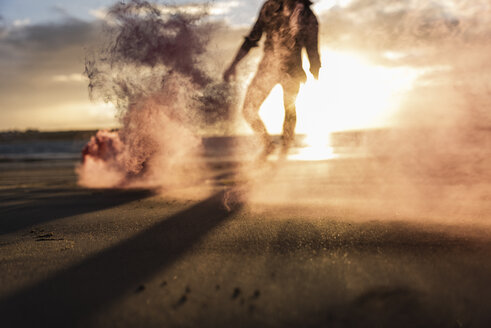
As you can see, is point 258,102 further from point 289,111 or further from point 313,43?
point 313,43

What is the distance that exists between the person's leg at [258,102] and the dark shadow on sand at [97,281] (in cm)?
138

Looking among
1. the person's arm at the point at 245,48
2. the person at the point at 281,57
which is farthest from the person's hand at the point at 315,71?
the person's arm at the point at 245,48

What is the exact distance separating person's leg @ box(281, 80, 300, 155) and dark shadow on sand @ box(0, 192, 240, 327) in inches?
57.3

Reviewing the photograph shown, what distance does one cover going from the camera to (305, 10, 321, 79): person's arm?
2947 millimetres

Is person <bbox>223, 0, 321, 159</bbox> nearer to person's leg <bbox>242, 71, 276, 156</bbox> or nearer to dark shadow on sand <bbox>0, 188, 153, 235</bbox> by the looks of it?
person's leg <bbox>242, 71, 276, 156</bbox>

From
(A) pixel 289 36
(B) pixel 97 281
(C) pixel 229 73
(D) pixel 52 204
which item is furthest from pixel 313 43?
(D) pixel 52 204

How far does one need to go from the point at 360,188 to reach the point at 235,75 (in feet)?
5.51

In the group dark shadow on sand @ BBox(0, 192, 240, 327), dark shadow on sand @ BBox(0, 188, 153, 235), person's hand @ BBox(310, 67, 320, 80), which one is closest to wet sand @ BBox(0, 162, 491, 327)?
dark shadow on sand @ BBox(0, 192, 240, 327)

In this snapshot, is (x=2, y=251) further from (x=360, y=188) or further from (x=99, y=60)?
(x=360, y=188)

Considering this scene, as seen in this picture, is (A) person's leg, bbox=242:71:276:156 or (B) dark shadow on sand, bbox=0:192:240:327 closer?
(B) dark shadow on sand, bbox=0:192:240:327

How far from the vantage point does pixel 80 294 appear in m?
1.25

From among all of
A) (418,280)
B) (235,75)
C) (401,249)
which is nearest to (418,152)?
(235,75)

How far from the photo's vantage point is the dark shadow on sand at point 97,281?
113 centimetres

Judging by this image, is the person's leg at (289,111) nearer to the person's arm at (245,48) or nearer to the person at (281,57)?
the person at (281,57)
